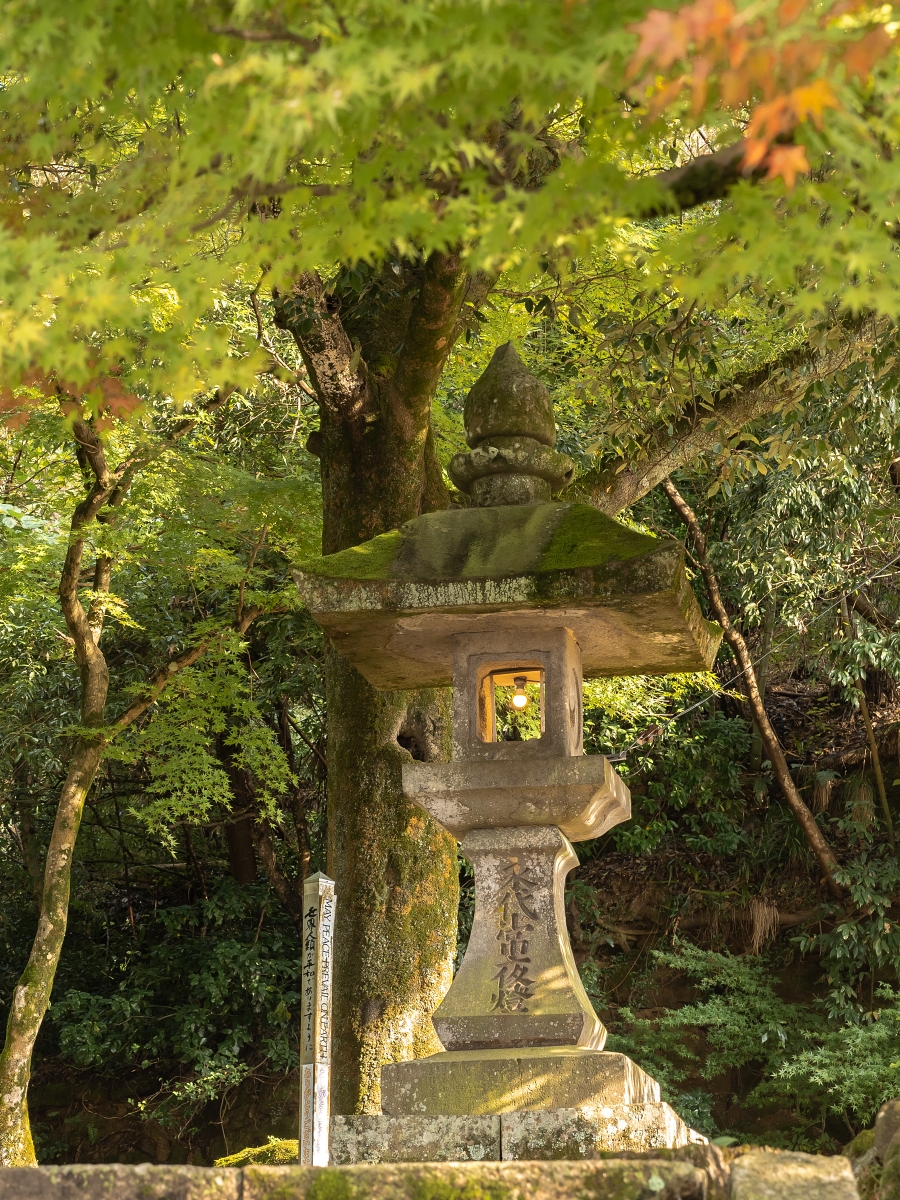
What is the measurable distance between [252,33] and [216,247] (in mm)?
4119

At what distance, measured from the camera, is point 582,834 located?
3986 millimetres

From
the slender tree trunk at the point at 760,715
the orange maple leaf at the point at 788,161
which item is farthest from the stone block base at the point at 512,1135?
the slender tree trunk at the point at 760,715

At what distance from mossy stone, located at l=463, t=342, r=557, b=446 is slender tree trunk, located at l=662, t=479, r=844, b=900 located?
549cm

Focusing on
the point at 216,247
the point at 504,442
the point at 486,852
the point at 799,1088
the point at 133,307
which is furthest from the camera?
the point at 799,1088

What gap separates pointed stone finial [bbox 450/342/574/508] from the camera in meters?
4.19

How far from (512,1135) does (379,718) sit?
7.73ft

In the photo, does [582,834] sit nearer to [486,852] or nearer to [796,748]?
[486,852]

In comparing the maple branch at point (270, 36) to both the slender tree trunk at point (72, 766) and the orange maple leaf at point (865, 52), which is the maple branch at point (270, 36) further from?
the slender tree trunk at point (72, 766)

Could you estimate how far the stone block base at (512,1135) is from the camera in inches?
123

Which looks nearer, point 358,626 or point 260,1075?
point 358,626

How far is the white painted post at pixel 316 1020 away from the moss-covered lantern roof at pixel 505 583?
1.02 meters

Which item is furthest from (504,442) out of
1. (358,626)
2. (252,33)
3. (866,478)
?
(866,478)

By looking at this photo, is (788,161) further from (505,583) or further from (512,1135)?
(512,1135)

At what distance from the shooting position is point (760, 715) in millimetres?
10039
